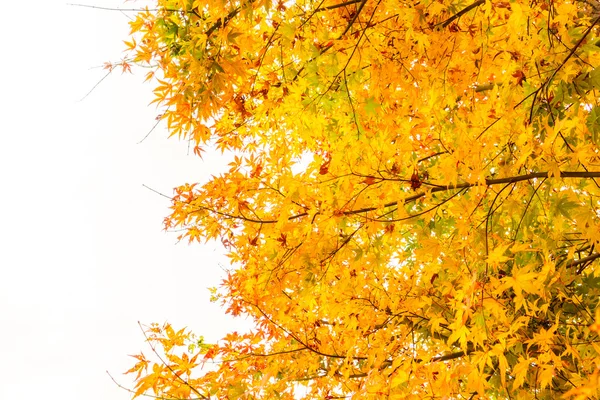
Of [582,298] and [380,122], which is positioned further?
[380,122]

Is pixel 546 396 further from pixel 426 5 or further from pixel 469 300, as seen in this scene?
pixel 426 5

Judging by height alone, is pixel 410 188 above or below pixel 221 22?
below

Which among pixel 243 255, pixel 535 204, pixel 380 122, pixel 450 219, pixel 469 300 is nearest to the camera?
pixel 469 300

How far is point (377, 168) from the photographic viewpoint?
6.84 feet

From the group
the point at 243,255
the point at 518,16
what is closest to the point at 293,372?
the point at 243,255

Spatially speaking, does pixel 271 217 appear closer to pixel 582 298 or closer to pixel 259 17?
pixel 259 17

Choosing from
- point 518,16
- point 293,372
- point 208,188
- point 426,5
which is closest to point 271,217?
point 208,188

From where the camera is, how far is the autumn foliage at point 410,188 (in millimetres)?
1925

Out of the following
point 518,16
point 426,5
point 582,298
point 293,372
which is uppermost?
point 426,5

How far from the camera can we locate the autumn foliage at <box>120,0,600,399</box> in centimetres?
192

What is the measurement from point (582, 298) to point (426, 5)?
68.5 inches

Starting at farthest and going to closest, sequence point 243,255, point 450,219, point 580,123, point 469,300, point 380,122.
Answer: point 243,255 → point 450,219 → point 380,122 → point 580,123 → point 469,300

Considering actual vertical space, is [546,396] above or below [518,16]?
below

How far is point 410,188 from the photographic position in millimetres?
2252
